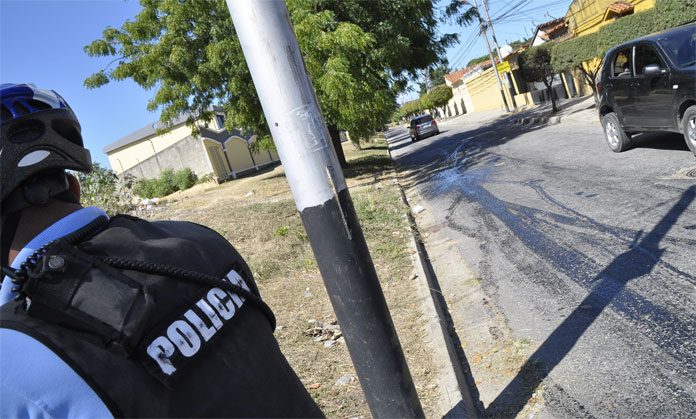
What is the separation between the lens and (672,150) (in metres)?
8.60

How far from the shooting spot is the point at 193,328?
4.09 feet

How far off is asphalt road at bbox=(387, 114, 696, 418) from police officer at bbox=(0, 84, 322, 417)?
2.41 meters

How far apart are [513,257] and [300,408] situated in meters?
4.82

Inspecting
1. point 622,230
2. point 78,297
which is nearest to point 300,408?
point 78,297

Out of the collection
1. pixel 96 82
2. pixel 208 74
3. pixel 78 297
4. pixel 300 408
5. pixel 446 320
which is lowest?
pixel 446 320

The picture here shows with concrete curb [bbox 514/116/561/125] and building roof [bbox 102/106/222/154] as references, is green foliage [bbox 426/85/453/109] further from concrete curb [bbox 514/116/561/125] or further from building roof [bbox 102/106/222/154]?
concrete curb [bbox 514/116/561/125]

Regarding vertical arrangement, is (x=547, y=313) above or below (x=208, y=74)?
below

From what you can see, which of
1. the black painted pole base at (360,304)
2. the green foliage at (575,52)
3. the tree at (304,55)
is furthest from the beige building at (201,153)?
the black painted pole base at (360,304)

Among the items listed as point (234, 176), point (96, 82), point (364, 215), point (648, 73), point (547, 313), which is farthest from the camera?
point (234, 176)

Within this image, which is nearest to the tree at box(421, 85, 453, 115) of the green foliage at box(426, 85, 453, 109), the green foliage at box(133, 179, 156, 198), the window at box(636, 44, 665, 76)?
the green foliage at box(426, 85, 453, 109)

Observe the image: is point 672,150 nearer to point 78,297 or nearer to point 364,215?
point 364,215

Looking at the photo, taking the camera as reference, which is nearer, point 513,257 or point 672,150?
point 513,257

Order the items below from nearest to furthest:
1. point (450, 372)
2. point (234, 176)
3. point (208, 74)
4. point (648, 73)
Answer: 1. point (450, 372)
2. point (648, 73)
3. point (208, 74)
4. point (234, 176)

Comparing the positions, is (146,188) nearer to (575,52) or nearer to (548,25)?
(575,52)
